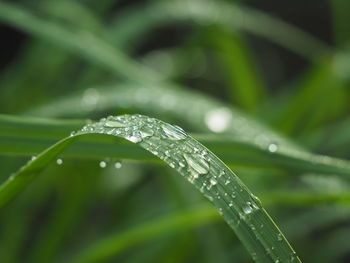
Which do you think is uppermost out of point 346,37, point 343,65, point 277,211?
point 346,37

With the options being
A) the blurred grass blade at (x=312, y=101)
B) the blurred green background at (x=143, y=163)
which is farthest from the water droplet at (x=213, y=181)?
the blurred grass blade at (x=312, y=101)

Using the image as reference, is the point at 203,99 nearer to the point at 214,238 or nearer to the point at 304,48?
the point at 214,238

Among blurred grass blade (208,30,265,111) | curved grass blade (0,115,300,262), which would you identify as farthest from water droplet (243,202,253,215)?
blurred grass blade (208,30,265,111)

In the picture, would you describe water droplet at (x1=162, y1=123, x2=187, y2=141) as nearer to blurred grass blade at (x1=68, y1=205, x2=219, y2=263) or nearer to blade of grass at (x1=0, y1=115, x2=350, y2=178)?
blade of grass at (x1=0, y1=115, x2=350, y2=178)

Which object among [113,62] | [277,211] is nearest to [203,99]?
[113,62]

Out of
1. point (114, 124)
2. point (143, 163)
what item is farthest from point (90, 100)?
point (114, 124)

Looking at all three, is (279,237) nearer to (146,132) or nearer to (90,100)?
(146,132)

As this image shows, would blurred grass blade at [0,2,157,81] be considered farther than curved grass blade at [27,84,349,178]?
Yes
